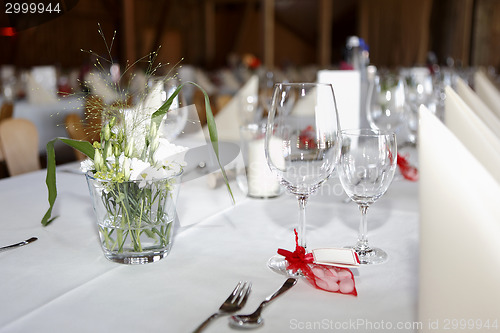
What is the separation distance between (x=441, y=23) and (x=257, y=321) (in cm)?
1333

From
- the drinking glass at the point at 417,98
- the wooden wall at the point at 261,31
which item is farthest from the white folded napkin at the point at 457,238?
the wooden wall at the point at 261,31

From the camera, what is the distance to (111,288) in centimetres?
78

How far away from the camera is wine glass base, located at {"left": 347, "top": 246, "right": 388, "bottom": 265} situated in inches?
34.7

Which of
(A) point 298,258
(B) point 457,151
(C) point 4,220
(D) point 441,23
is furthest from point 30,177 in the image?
(D) point 441,23

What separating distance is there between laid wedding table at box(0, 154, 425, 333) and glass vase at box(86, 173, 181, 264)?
0.07ft

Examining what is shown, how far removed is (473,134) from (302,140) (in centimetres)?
34

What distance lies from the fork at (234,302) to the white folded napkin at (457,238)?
0.80 feet

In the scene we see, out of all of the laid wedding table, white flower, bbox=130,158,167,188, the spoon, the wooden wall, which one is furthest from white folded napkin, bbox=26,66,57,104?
the spoon

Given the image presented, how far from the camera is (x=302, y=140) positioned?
86 cm

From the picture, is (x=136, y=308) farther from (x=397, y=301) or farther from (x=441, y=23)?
(x=441, y=23)

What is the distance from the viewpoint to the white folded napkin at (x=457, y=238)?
0.57 meters

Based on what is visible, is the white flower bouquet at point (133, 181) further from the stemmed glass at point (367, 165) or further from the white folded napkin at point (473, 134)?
the white folded napkin at point (473, 134)

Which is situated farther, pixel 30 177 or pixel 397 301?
pixel 30 177

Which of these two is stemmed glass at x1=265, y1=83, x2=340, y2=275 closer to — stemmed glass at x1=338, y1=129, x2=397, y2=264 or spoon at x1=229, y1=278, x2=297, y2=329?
stemmed glass at x1=338, y1=129, x2=397, y2=264
